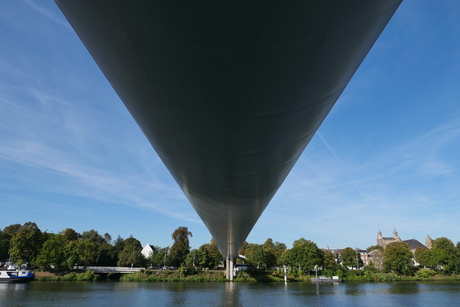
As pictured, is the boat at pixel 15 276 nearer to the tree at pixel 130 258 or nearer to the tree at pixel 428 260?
the tree at pixel 130 258

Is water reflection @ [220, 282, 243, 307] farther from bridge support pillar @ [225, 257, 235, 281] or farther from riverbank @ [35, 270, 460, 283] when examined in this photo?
riverbank @ [35, 270, 460, 283]

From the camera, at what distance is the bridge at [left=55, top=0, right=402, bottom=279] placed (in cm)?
222

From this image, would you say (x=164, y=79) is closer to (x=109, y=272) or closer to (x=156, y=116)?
(x=156, y=116)

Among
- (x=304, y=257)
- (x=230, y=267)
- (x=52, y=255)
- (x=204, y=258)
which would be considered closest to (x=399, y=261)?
(x=304, y=257)

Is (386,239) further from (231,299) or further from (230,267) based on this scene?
(231,299)

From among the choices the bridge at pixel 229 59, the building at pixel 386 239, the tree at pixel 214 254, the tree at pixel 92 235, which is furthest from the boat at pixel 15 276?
the building at pixel 386 239

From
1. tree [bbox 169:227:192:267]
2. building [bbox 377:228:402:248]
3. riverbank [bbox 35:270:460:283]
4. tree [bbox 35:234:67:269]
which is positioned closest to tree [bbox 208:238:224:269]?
tree [bbox 169:227:192:267]

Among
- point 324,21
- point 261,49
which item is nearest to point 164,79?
point 261,49

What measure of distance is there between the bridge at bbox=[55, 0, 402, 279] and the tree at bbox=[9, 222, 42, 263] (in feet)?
187

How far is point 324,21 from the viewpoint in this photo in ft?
7.64

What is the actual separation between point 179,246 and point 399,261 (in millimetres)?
45313

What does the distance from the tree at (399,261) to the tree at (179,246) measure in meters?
42.5

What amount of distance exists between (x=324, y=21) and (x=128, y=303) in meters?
22.6

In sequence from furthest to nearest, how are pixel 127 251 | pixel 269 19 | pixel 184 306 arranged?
pixel 127 251 < pixel 184 306 < pixel 269 19
